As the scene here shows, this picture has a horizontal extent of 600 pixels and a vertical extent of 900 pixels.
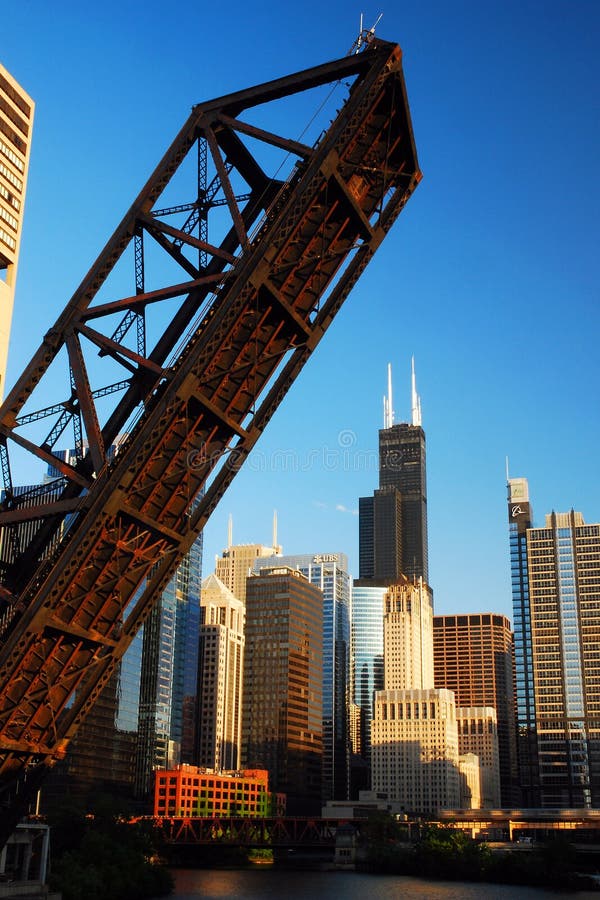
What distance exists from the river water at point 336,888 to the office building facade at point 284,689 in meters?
81.0

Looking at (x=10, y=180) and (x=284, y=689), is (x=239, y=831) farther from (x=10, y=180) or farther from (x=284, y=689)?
(x=10, y=180)

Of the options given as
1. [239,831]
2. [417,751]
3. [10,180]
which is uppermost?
[10,180]

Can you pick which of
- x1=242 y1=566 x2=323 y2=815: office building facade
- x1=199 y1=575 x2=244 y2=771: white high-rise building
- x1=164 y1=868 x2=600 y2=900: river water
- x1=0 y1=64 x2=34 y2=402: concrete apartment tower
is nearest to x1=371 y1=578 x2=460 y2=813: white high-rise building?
x1=242 y1=566 x2=323 y2=815: office building facade

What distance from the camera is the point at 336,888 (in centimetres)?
6962

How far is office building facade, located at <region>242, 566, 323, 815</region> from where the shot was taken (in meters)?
170

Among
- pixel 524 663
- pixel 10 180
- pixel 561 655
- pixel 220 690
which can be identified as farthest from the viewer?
pixel 220 690

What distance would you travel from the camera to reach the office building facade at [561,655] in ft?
530

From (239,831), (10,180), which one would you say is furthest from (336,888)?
(239,831)

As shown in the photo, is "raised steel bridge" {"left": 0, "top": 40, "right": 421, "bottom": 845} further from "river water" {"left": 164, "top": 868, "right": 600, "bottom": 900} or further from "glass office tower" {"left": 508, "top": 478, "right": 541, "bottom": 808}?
"glass office tower" {"left": 508, "top": 478, "right": 541, "bottom": 808}

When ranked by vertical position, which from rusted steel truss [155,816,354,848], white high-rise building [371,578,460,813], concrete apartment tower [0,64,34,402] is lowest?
rusted steel truss [155,816,354,848]

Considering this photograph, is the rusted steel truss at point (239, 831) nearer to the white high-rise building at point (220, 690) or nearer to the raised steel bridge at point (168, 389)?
the white high-rise building at point (220, 690)

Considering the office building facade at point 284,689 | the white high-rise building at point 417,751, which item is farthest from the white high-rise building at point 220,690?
the white high-rise building at point 417,751

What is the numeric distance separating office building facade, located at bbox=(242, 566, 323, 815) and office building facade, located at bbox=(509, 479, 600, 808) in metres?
36.3

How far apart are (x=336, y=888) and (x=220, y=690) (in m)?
110
